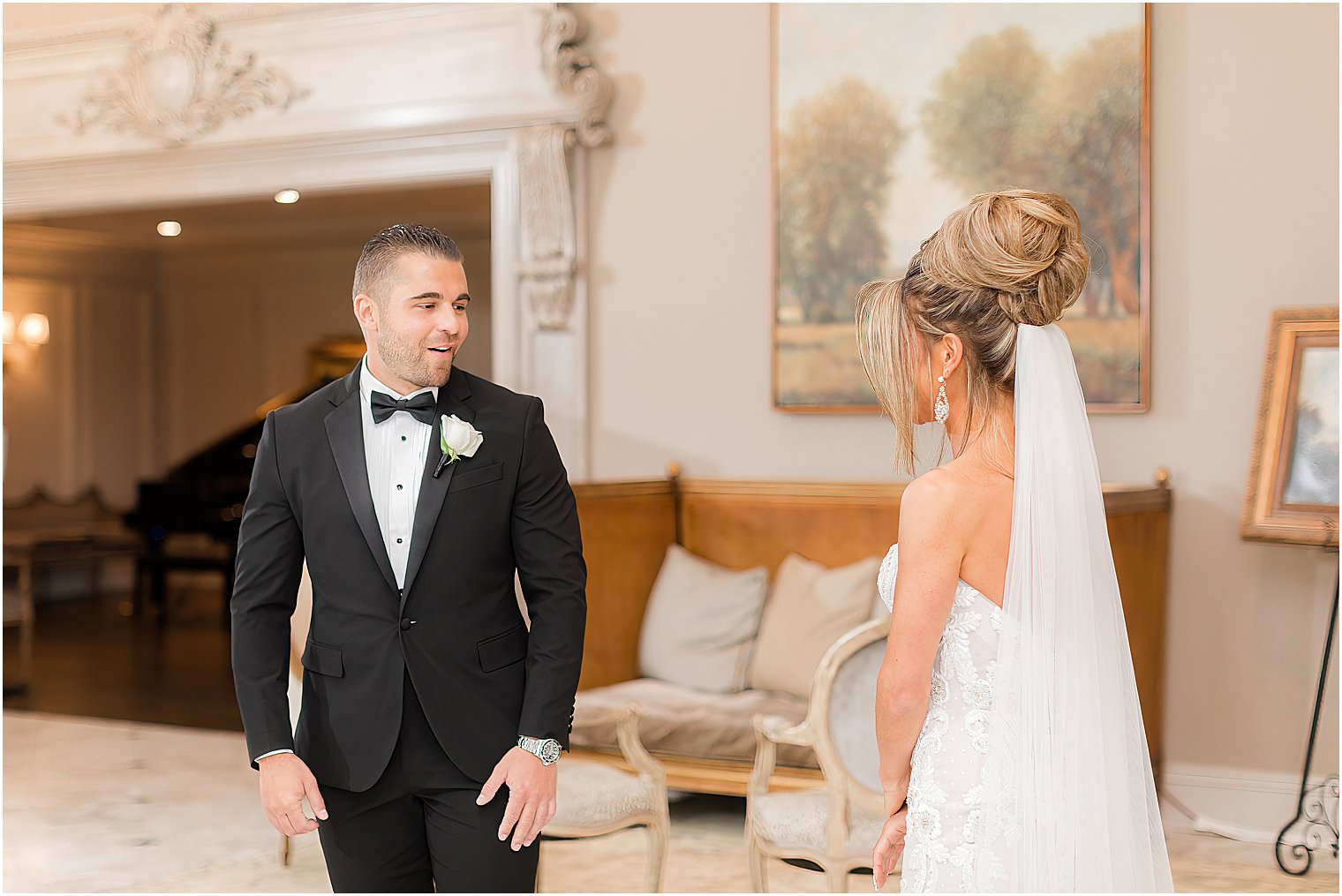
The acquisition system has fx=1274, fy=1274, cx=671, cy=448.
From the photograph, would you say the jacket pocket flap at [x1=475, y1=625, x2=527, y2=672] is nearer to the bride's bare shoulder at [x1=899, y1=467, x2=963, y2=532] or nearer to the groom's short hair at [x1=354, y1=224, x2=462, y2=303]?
the groom's short hair at [x1=354, y1=224, x2=462, y2=303]

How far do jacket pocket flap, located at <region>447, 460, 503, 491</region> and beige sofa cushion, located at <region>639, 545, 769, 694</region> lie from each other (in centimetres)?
298

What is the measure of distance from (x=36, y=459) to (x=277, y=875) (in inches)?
333

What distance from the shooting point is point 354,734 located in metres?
2.16

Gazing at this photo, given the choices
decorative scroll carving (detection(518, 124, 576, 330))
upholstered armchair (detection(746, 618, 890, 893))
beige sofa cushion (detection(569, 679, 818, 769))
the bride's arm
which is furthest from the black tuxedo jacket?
decorative scroll carving (detection(518, 124, 576, 330))

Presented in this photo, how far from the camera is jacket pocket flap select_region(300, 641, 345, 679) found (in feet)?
7.16


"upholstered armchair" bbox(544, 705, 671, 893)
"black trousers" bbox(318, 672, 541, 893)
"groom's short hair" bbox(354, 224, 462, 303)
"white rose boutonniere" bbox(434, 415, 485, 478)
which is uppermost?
"groom's short hair" bbox(354, 224, 462, 303)

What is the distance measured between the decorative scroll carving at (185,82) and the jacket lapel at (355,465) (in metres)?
4.69

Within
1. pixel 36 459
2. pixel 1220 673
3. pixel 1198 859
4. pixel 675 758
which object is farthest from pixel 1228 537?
pixel 36 459

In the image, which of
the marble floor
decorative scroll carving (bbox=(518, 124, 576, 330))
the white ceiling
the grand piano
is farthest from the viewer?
the grand piano

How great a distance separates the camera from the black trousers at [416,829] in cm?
216

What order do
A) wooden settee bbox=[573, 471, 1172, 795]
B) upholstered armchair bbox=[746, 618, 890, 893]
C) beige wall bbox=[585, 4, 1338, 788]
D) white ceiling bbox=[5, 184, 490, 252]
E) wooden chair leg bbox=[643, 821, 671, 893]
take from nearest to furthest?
upholstered armchair bbox=[746, 618, 890, 893] → wooden chair leg bbox=[643, 821, 671, 893] → wooden settee bbox=[573, 471, 1172, 795] → beige wall bbox=[585, 4, 1338, 788] → white ceiling bbox=[5, 184, 490, 252]

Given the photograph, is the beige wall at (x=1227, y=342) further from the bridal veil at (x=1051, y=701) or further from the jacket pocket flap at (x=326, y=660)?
the jacket pocket flap at (x=326, y=660)

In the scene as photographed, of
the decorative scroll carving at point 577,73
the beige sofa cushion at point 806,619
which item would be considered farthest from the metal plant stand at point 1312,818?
the decorative scroll carving at point 577,73

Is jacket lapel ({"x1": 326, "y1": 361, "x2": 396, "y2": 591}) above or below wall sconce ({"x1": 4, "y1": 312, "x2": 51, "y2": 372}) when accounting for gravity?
below
